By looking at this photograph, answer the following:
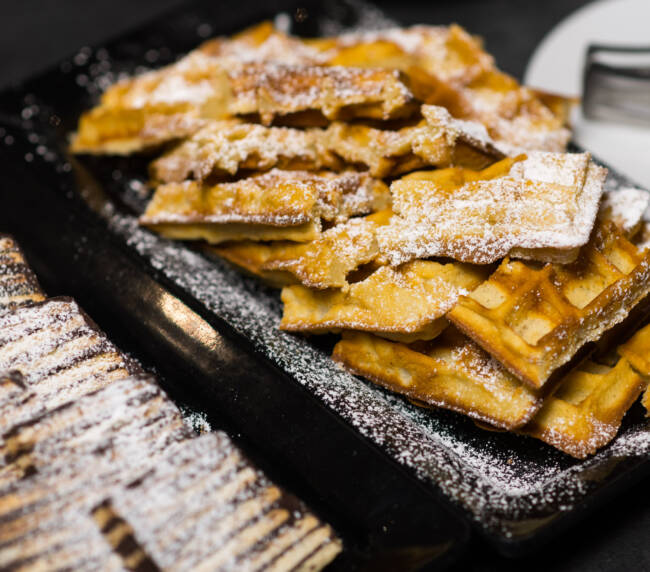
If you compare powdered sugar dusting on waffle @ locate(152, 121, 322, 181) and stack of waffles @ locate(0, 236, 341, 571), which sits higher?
powdered sugar dusting on waffle @ locate(152, 121, 322, 181)

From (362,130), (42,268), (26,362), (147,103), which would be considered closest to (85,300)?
(42,268)

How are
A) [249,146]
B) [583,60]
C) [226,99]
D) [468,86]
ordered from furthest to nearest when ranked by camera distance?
[583,60] → [468,86] → [226,99] → [249,146]

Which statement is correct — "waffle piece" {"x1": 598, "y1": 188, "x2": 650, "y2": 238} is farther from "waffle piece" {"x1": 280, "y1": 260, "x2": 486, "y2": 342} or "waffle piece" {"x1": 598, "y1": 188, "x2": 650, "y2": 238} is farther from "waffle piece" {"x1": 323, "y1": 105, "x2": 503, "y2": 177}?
"waffle piece" {"x1": 280, "y1": 260, "x2": 486, "y2": 342}

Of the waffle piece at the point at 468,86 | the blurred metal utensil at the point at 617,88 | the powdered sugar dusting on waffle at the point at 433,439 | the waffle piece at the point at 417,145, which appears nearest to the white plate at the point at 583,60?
the blurred metal utensil at the point at 617,88

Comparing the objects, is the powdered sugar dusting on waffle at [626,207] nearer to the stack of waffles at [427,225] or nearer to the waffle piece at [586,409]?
the stack of waffles at [427,225]

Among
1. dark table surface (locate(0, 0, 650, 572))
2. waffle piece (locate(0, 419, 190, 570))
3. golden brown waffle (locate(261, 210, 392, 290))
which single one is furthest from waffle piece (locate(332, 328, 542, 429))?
dark table surface (locate(0, 0, 650, 572))

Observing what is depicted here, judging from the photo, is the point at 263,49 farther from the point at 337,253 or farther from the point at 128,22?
the point at 128,22

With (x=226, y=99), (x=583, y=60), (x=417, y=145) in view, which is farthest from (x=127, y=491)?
(x=583, y=60)
